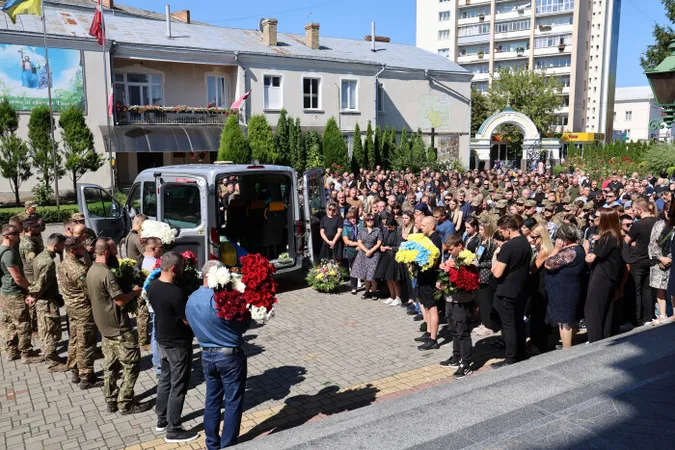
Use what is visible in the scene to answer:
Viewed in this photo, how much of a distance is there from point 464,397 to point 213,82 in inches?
1064

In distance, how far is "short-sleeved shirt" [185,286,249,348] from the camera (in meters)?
4.77

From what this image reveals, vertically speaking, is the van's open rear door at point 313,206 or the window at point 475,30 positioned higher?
the window at point 475,30

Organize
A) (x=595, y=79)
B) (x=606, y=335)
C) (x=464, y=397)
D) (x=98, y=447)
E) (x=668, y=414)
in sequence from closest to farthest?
(x=668, y=414) < (x=464, y=397) < (x=98, y=447) < (x=606, y=335) < (x=595, y=79)

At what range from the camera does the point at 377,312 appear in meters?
9.62

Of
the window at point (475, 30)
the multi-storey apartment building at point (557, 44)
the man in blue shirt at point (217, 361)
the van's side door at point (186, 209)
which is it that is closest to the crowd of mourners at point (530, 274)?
the van's side door at point (186, 209)

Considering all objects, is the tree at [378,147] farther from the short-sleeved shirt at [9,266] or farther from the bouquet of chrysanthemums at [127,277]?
the bouquet of chrysanthemums at [127,277]

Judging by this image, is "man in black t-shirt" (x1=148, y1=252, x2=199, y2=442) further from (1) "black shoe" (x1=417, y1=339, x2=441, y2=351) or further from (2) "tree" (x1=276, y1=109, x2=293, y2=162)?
(2) "tree" (x1=276, y1=109, x2=293, y2=162)

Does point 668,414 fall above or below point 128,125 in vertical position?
below

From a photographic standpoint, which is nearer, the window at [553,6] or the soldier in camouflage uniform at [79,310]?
the soldier in camouflage uniform at [79,310]

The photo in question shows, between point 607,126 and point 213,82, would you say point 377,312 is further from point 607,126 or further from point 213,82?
point 607,126

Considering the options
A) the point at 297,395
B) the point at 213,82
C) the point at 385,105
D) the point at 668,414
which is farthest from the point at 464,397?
the point at 385,105

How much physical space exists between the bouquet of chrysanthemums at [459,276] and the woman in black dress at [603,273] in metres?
1.50

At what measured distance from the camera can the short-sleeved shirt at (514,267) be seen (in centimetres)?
658

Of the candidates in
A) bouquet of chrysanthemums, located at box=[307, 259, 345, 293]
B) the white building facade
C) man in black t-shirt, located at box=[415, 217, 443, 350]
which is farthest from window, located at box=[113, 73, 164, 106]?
the white building facade
